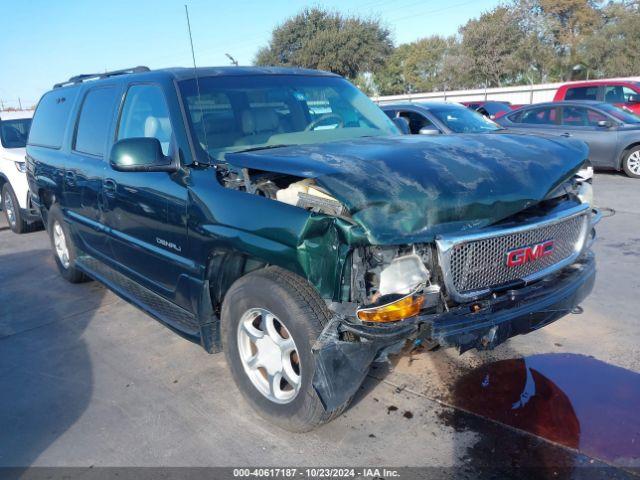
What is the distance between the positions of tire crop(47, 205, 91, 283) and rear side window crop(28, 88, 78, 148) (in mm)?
725

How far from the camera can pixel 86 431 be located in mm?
3180

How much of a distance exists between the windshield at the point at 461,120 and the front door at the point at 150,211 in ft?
20.5

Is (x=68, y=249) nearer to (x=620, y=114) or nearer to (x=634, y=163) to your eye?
(x=634, y=163)

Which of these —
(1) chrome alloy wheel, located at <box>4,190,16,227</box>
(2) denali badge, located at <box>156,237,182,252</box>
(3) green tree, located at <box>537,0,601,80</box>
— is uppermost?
(3) green tree, located at <box>537,0,601,80</box>

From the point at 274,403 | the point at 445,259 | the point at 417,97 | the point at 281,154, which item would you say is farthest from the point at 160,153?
the point at 417,97

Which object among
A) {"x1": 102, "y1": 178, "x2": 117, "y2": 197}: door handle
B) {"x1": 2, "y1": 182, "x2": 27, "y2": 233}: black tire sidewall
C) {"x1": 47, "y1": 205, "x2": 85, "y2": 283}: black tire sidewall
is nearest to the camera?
{"x1": 102, "y1": 178, "x2": 117, "y2": 197}: door handle

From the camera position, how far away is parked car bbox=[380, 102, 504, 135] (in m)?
9.19

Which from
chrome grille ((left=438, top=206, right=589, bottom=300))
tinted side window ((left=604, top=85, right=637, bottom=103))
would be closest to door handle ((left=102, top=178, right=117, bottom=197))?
chrome grille ((left=438, top=206, right=589, bottom=300))

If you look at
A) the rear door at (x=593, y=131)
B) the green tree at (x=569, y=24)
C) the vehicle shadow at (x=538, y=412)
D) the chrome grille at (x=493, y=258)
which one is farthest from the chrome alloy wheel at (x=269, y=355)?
the green tree at (x=569, y=24)

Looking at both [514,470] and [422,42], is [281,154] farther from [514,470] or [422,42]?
[422,42]

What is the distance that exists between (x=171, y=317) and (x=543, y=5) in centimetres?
4224

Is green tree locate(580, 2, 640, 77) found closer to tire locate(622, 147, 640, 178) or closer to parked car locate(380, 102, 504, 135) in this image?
tire locate(622, 147, 640, 178)

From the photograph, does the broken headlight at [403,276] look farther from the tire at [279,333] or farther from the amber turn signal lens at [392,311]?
the tire at [279,333]

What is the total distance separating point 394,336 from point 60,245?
15.3ft
